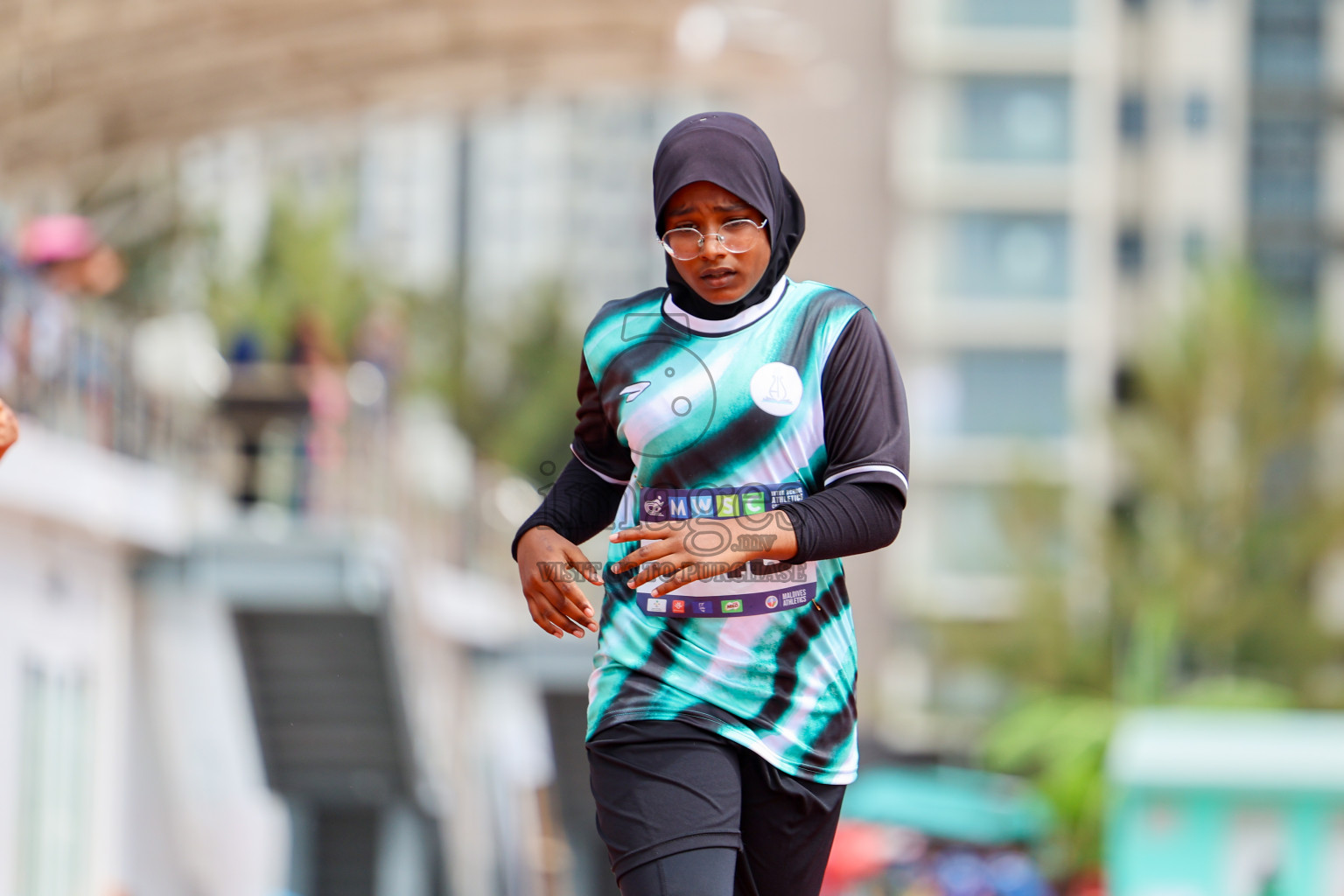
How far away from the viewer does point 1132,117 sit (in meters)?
53.1

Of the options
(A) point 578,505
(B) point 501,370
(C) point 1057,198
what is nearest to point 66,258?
(A) point 578,505

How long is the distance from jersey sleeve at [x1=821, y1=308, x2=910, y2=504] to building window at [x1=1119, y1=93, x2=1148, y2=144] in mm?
51526

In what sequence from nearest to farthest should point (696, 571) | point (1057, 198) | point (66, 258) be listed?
point (696, 571) → point (66, 258) → point (1057, 198)

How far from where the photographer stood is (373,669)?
55.9 ft

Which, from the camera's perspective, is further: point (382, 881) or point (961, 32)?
point (961, 32)

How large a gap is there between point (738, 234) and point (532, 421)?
38.7 m

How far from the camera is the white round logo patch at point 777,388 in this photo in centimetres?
290

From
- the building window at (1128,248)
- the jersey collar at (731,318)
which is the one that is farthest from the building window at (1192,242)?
the jersey collar at (731,318)

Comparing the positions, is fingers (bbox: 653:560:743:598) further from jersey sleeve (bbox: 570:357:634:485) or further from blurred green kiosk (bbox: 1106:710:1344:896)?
blurred green kiosk (bbox: 1106:710:1344:896)

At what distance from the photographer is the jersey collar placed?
296 centimetres

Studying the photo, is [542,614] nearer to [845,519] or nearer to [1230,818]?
[845,519]

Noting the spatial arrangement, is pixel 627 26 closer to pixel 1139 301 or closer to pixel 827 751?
pixel 827 751

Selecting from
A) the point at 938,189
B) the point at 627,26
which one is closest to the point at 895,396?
the point at 627,26

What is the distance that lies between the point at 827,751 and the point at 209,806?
1523 centimetres
